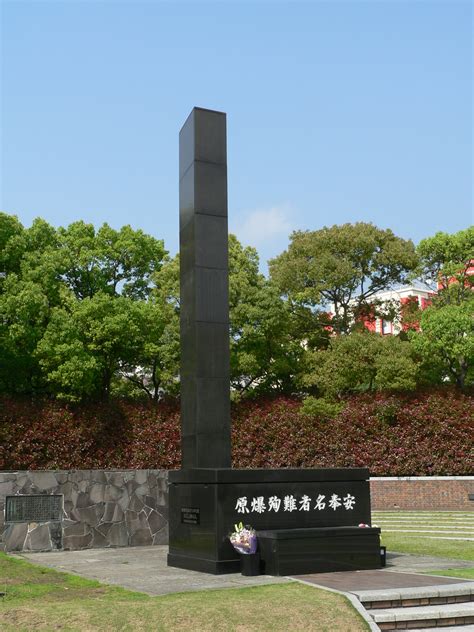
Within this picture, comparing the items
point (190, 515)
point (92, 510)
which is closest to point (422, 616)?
point (190, 515)

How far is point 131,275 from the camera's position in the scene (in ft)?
108

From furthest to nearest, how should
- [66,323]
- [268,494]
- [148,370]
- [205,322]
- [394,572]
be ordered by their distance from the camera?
[148,370] → [66,323] → [205,322] → [268,494] → [394,572]

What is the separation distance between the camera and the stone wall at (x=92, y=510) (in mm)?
16812

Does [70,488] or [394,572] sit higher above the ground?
[70,488]

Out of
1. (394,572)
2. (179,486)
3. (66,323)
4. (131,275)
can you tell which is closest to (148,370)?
(131,275)

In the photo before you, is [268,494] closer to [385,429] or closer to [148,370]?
[385,429]

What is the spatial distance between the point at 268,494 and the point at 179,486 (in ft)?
5.45

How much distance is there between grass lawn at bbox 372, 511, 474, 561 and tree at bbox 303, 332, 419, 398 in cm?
609

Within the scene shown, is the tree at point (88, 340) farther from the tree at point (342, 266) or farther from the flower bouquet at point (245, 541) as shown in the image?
the flower bouquet at point (245, 541)

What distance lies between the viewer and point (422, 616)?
938 centimetres

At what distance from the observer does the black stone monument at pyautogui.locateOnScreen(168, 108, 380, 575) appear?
1246 centimetres

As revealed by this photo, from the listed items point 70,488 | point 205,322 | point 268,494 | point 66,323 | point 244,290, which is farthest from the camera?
point 244,290

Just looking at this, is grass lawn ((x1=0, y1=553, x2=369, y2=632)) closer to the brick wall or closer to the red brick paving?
the red brick paving

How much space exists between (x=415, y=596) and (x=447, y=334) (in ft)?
66.1
